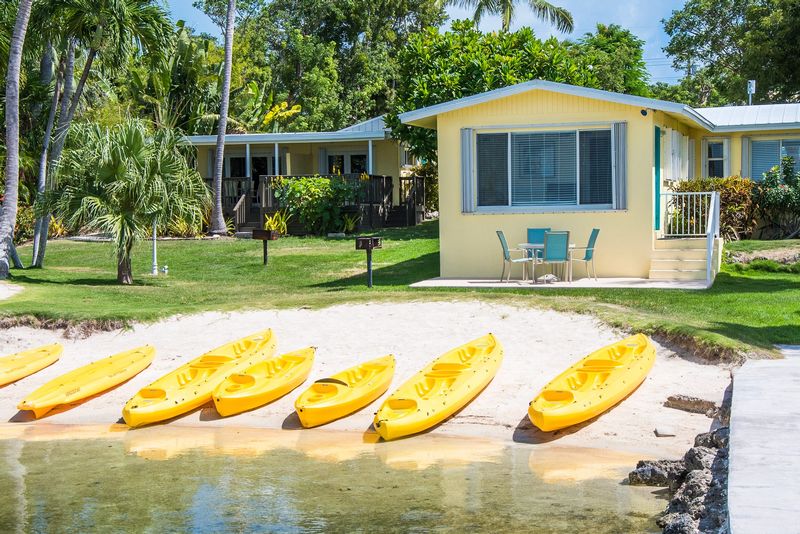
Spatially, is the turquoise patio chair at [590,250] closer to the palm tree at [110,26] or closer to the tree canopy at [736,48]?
the palm tree at [110,26]

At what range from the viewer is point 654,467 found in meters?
9.07

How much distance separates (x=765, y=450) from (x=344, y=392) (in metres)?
5.46

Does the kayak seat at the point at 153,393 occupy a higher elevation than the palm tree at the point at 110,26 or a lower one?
lower

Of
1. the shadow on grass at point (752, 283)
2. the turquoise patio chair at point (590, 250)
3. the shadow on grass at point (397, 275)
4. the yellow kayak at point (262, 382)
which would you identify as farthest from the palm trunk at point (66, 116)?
the shadow on grass at point (752, 283)

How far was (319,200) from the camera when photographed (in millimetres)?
29391

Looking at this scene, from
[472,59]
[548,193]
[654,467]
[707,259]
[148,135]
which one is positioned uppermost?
[472,59]

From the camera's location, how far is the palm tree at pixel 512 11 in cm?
3778

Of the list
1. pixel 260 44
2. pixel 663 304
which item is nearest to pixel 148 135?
pixel 663 304

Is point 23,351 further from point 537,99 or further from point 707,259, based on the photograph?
point 707,259

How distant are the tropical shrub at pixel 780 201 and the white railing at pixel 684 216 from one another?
11.3 feet

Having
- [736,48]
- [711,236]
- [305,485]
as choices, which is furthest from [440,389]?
[736,48]

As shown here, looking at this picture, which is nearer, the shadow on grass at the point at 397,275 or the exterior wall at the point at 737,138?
the shadow on grass at the point at 397,275

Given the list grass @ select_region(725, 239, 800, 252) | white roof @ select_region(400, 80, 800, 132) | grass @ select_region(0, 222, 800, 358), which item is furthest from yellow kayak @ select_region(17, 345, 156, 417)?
grass @ select_region(725, 239, 800, 252)

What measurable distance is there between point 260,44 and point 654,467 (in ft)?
137
